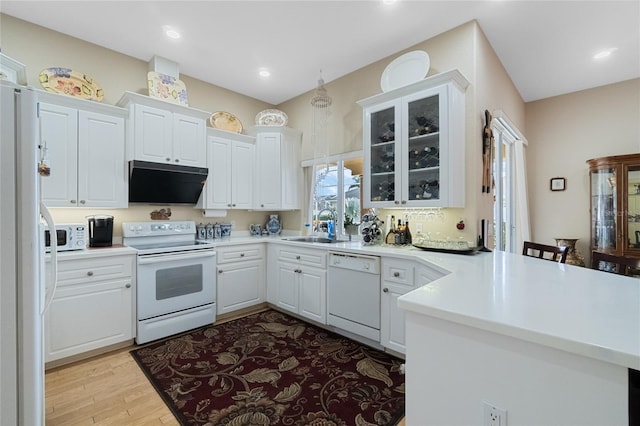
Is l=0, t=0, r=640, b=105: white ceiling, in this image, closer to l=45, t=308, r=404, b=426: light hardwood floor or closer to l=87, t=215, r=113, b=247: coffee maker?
l=87, t=215, r=113, b=247: coffee maker

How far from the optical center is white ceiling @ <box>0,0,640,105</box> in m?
2.35

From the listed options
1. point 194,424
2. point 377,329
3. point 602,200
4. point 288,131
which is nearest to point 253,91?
point 288,131

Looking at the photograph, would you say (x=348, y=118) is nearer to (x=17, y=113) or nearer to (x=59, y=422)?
(x=17, y=113)

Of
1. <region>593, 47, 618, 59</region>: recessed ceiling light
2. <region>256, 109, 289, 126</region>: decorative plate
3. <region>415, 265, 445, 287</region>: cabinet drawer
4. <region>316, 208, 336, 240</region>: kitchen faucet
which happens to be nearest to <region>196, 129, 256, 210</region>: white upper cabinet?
<region>256, 109, 289, 126</region>: decorative plate

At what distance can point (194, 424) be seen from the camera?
166cm

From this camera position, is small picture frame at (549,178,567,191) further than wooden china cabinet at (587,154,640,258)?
Yes

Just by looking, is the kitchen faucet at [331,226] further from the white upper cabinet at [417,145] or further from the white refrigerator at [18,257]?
the white refrigerator at [18,257]

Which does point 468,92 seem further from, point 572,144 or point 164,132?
point 164,132

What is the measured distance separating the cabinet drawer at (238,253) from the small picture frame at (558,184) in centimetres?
437

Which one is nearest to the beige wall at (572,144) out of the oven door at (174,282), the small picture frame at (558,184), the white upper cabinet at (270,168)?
the small picture frame at (558,184)

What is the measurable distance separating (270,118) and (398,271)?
9.58 feet

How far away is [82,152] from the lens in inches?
103

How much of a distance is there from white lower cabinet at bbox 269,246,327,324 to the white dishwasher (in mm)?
111

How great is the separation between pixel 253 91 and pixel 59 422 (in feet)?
12.8
